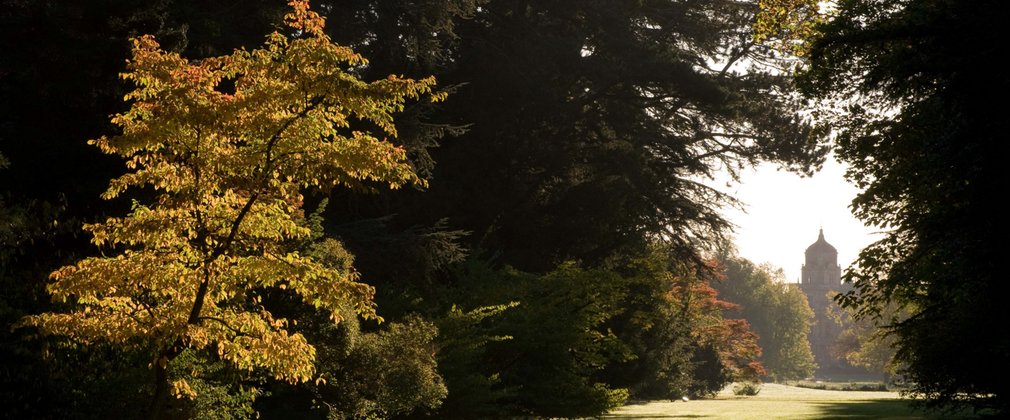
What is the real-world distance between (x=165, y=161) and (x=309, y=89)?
195 centimetres

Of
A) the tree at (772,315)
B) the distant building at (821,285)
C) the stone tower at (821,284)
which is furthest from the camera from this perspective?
the stone tower at (821,284)

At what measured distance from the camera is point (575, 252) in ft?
103

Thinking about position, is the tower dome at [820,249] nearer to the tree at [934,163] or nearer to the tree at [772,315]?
the tree at [772,315]

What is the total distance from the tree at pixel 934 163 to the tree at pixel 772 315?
97.7 metres

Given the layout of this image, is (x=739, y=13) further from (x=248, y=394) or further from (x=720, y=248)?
(x=248, y=394)

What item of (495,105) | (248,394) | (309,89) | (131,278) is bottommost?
(248,394)

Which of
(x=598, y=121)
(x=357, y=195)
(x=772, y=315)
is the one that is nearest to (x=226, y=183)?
(x=357, y=195)

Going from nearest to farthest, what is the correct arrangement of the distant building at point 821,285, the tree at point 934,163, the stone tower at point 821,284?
the tree at point 934,163, the distant building at point 821,285, the stone tower at point 821,284

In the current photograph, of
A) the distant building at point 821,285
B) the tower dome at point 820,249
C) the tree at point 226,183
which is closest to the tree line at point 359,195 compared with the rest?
the tree at point 226,183

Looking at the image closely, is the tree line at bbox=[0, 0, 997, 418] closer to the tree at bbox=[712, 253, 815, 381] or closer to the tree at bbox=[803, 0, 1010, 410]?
the tree at bbox=[803, 0, 1010, 410]

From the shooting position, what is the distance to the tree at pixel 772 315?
385 ft

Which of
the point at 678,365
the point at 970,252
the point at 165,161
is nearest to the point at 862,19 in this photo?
the point at 970,252

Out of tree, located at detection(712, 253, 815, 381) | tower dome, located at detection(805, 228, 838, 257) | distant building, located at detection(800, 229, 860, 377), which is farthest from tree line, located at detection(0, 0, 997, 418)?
tower dome, located at detection(805, 228, 838, 257)

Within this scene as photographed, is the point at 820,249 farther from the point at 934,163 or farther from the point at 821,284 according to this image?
the point at 934,163
